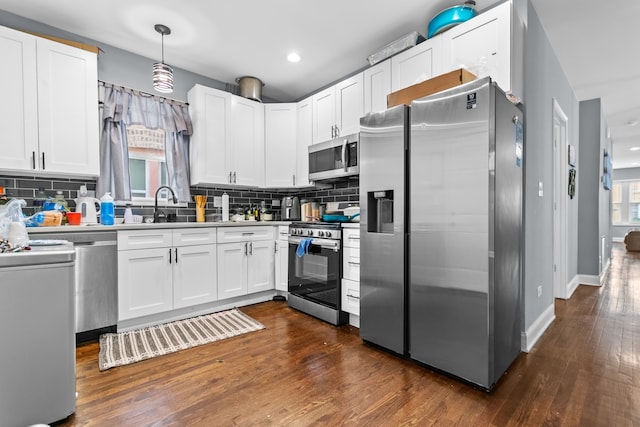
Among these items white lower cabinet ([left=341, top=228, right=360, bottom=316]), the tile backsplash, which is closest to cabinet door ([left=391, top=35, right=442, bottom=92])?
the tile backsplash

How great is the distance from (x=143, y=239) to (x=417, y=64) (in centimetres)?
289

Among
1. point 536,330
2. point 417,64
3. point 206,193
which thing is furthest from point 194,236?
point 536,330

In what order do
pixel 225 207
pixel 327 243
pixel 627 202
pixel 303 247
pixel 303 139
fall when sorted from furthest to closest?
pixel 627 202 → pixel 303 139 → pixel 225 207 → pixel 303 247 → pixel 327 243

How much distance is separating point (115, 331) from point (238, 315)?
107 centimetres

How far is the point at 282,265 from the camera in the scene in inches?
143

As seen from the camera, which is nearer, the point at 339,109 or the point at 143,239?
the point at 143,239

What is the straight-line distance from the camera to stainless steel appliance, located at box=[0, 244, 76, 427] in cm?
139

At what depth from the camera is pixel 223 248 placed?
3285 millimetres

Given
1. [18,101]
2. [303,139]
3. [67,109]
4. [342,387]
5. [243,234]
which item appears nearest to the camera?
[342,387]

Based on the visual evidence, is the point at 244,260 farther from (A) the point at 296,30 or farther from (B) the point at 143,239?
(A) the point at 296,30

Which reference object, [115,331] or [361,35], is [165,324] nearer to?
[115,331]

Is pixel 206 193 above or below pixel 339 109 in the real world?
below

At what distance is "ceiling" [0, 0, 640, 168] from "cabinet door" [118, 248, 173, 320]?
81.8 inches

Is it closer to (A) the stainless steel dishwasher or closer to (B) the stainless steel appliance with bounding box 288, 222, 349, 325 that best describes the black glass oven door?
(B) the stainless steel appliance with bounding box 288, 222, 349, 325
